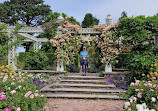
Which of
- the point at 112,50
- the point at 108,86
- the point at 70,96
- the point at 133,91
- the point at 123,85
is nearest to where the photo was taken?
the point at 133,91

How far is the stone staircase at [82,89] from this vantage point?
205 inches

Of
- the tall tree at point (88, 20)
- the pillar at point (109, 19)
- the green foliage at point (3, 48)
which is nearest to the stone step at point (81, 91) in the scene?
the pillar at point (109, 19)

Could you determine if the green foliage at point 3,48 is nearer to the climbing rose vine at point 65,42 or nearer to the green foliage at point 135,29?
the climbing rose vine at point 65,42

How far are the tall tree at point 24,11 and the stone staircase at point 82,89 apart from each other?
1633cm

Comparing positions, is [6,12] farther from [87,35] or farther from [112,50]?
[112,50]

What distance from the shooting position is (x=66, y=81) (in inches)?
249

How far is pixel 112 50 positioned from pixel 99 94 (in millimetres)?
2413

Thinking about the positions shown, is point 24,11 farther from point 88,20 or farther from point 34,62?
point 34,62

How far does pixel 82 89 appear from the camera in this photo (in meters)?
5.61

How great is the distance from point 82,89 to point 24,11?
18439 mm

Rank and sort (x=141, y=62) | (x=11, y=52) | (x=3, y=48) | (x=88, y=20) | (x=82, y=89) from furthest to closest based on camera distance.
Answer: (x=88, y=20), (x=3, y=48), (x=11, y=52), (x=141, y=62), (x=82, y=89)

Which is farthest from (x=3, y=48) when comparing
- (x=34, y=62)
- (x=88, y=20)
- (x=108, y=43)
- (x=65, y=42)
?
(x=88, y=20)

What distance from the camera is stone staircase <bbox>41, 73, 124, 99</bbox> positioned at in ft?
17.0

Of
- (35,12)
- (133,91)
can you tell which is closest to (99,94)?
(133,91)
